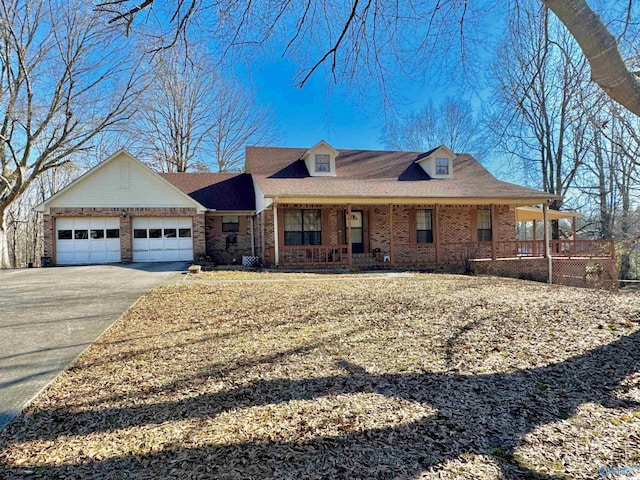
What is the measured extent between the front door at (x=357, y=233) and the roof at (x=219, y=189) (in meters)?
5.05

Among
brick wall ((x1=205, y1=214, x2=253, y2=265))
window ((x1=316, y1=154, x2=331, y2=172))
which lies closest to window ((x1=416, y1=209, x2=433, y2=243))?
window ((x1=316, y1=154, x2=331, y2=172))

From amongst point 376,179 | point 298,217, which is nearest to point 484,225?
point 376,179

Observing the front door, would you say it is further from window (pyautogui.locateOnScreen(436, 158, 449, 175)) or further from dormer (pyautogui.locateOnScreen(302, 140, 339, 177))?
window (pyautogui.locateOnScreen(436, 158, 449, 175))

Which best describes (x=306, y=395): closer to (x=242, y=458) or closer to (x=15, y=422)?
(x=242, y=458)

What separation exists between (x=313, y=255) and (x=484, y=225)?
852 cm

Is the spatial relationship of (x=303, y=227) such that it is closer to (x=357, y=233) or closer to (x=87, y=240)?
(x=357, y=233)

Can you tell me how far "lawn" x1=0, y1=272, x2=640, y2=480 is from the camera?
232 cm

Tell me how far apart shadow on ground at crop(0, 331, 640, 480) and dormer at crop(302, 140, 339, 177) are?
13850 millimetres

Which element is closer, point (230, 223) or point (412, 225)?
point (412, 225)

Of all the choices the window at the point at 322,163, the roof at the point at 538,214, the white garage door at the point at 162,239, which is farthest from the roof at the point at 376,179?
the white garage door at the point at 162,239

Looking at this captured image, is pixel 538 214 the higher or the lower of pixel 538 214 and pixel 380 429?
the higher

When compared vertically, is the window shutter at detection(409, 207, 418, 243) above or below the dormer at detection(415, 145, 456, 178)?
below

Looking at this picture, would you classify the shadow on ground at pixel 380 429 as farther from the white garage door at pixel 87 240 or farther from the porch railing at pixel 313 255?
the white garage door at pixel 87 240

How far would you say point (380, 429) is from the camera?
8.80 ft
